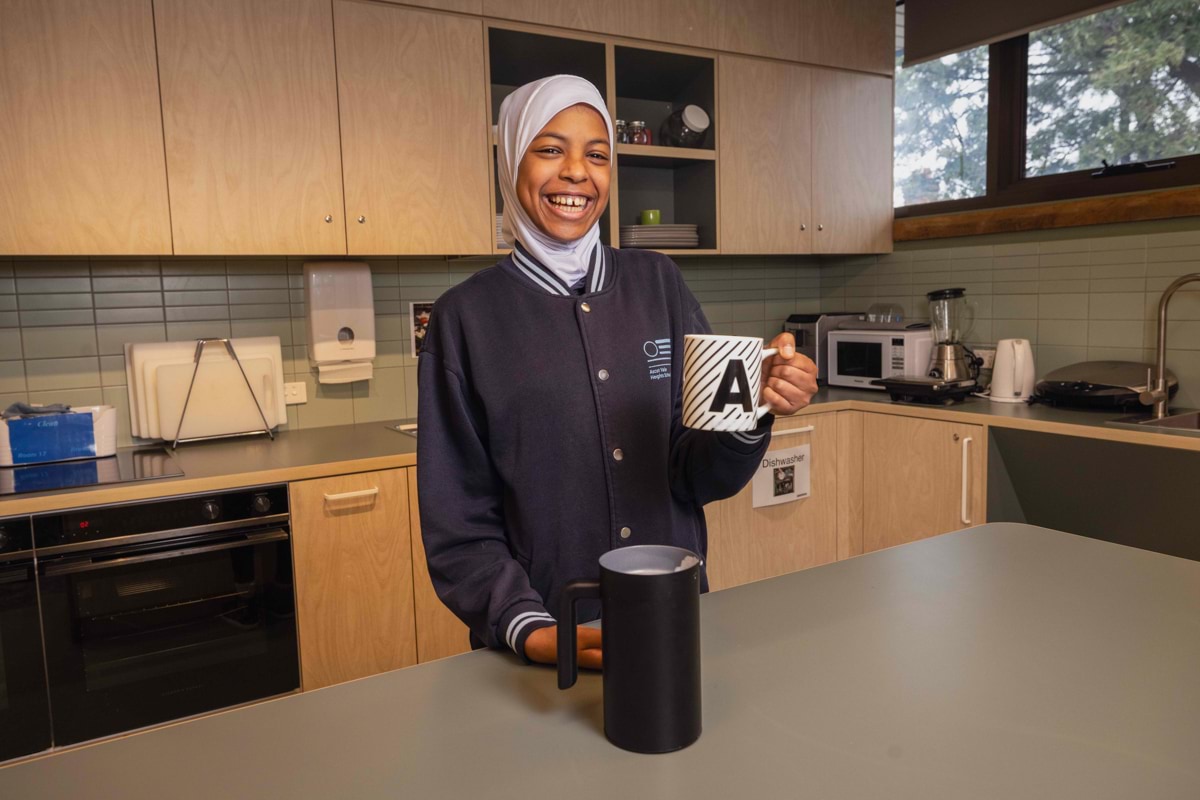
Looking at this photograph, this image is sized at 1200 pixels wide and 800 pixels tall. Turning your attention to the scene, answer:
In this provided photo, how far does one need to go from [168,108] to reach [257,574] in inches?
45.4

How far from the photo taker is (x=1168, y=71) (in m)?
2.65

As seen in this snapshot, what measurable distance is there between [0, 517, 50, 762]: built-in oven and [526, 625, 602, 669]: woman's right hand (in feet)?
4.84

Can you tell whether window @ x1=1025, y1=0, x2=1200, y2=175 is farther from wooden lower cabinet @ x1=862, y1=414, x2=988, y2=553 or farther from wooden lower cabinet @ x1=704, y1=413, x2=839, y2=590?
wooden lower cabinet @ x1=704, y1=413, x2=839, y2=590

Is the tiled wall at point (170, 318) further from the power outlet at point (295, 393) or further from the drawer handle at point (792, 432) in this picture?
the drawer handle at point (792, 432)

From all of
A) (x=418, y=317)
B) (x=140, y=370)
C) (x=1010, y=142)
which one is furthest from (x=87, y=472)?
(x=1010, y=142)

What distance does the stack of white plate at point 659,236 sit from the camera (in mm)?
2926

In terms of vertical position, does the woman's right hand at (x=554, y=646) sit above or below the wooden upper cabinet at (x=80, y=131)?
below

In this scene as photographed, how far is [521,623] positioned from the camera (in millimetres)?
880

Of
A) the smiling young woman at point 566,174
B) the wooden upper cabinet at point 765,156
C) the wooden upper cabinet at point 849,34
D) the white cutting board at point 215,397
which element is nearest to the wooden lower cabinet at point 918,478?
the wooden upper cabinet at point 765,156

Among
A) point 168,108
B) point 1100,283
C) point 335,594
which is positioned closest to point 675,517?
point 335,594

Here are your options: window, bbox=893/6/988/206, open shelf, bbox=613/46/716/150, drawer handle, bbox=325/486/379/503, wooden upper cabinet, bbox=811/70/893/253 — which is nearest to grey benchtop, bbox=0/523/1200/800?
drawer handle, bbox=325/486/379/503

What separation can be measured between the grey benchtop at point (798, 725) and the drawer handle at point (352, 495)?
131 cm

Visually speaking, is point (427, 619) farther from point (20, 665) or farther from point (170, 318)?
point (170, 318)

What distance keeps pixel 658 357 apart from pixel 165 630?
1.46m
